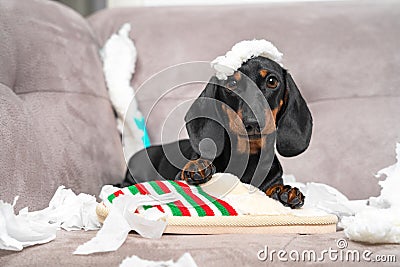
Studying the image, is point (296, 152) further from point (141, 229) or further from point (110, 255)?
point (110, 255)

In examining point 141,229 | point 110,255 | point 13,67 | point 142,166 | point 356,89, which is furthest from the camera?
point 356,89

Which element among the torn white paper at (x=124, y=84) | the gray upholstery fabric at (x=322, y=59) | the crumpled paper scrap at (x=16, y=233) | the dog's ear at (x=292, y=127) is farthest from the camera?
the torn white paper at (x=124, y=84)

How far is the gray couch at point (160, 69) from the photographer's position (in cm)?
144

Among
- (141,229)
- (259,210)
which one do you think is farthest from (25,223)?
(259,210)

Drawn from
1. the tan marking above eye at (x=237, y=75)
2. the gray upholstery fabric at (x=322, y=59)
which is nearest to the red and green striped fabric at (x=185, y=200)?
the tan marking above eye at (x=237, y=75)

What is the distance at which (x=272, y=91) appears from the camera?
1.29 metres

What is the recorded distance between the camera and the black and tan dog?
48.5 inches

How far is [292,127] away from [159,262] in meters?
0.55

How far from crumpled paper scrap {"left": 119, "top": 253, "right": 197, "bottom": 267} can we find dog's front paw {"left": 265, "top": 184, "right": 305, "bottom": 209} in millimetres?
356

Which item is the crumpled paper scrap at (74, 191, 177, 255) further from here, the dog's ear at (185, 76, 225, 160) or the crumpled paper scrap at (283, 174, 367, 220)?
the crumpled paper scrap at (283, 174, 367, 220)

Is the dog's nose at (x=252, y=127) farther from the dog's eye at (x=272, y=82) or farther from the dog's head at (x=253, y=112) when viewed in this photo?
the dog's eye at (x=272, y=82)

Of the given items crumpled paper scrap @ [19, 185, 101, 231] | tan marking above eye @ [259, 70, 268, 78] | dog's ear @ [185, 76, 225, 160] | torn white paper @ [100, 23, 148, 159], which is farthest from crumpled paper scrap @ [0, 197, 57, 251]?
torn white paper @ [100, 23, 148, 159]

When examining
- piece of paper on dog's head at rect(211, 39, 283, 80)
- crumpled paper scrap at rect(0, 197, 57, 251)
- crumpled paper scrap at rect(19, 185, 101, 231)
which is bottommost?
crumpled paper scrap at rect(19, 185, 101, 231)

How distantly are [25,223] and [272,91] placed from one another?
58 centimetres
